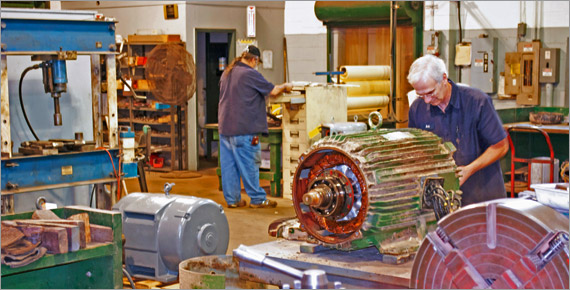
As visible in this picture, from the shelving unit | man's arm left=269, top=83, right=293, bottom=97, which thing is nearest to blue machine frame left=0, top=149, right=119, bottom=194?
man's arm left=269, top=83, right=293, bottom=97

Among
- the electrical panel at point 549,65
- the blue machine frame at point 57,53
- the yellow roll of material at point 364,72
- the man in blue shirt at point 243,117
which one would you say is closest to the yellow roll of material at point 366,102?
the yellow roll of material at point 364,72

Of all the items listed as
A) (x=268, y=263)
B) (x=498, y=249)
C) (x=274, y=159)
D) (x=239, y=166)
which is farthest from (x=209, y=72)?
(x=498, y=249)

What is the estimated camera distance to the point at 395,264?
2.30 m

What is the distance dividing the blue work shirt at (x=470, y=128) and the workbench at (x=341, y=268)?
24.4 inches

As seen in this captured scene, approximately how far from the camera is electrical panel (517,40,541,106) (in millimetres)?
7086

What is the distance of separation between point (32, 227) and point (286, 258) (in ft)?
4.03

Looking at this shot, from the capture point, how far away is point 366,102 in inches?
293

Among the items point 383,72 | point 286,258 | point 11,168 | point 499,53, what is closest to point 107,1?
point 383,72

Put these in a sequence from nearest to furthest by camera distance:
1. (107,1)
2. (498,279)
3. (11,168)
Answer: (498,279)
(11,168)
(107,1)

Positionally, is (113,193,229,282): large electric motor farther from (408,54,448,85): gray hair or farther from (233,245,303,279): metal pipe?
(233,245,303,279): metal pipe

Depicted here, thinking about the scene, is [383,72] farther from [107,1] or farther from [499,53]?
[107,1]

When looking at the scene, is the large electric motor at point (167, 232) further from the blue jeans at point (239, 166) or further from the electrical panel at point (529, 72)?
the electrical panel at point (529, 72)

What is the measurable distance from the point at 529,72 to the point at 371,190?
17.5ft

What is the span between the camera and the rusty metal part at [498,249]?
A: 1.51m
